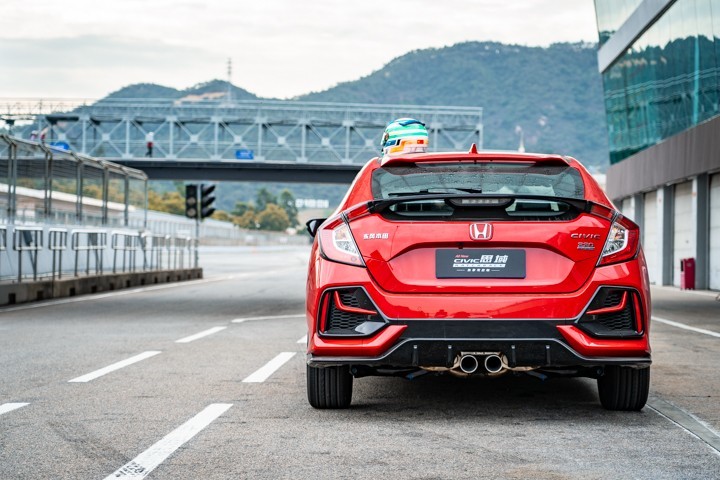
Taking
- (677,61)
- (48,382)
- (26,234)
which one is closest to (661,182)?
(677,61)

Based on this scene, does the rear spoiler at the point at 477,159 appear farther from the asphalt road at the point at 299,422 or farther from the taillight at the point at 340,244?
the asphalt road at the point at 299,422

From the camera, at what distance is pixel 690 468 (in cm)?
512

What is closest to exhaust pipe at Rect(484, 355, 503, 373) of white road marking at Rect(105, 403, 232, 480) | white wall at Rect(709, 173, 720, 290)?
white road marking at Rect(105, 403, 232, 480)

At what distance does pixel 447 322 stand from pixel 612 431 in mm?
1112

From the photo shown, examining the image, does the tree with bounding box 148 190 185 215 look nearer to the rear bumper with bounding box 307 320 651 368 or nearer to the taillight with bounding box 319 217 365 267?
the taillight with bounding box 319 217 365 267

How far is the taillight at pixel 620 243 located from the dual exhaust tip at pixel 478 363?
2.68 feet

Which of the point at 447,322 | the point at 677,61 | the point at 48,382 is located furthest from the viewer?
the point at 677,61

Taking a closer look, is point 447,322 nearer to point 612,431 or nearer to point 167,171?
point 612,431

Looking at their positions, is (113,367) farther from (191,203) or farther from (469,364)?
(191,203)

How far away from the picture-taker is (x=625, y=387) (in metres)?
6.75

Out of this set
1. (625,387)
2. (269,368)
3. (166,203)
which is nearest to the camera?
(625,387)

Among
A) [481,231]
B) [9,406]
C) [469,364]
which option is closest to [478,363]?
[469,364]

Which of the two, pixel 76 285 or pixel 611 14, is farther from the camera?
pixel 611 14

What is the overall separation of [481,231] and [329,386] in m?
1.41
